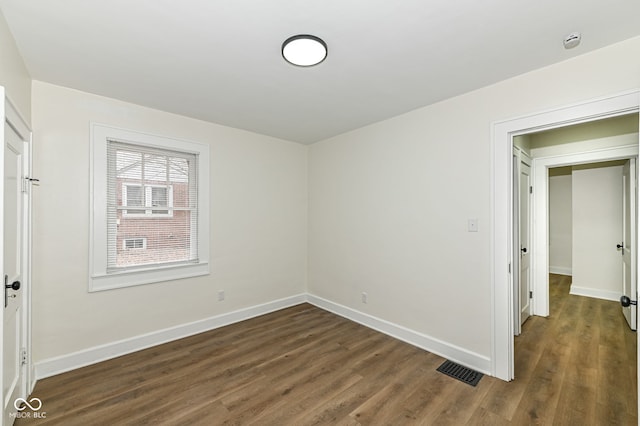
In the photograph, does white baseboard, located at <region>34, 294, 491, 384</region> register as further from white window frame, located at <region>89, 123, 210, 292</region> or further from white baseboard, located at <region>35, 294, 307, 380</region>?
white window frame, located at <region>89, 123, 210, 292</region>

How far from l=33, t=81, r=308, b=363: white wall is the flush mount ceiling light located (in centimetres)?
196

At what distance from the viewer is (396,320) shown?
3365mm

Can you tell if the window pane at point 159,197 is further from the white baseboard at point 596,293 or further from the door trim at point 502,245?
the white baseboard at point 596,293

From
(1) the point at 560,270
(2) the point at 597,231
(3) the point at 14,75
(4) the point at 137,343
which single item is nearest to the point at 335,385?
(4) the point at 137,343

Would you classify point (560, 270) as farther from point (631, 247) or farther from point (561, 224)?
point (631, 247)

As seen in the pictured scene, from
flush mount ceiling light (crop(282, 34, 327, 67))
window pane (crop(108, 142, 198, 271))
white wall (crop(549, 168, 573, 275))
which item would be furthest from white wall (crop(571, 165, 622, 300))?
window pane (crop(108, 142, 198, 271))

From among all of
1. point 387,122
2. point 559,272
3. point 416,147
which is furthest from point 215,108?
point 559,272

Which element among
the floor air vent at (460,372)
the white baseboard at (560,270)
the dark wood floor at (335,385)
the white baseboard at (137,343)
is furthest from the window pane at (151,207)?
the white baseboard at (560,270)

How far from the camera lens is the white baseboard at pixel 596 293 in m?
4.68

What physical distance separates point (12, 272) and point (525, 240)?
5.11 m

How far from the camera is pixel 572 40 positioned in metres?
1.88

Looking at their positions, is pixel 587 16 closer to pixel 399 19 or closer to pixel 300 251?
pixel 399 19

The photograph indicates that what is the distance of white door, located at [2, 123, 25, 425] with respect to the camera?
68.5 inches

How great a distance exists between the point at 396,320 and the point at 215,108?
10.5 ft
